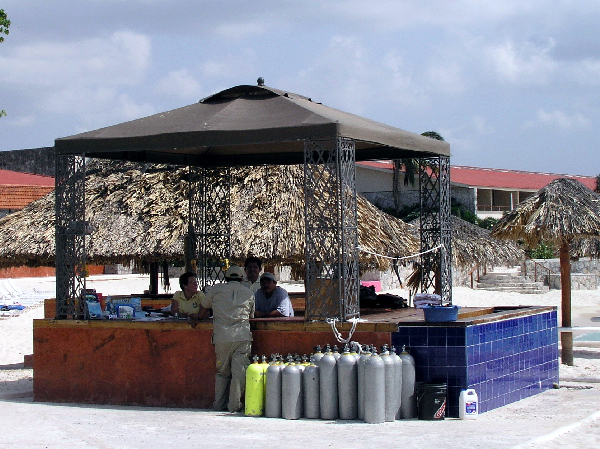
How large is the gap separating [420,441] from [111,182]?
9998 millimetres

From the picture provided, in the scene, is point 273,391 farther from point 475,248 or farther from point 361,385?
point 475,248

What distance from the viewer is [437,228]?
12.4m

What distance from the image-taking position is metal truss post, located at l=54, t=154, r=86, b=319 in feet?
35.4

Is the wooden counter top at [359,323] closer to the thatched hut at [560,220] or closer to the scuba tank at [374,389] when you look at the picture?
the scuba tank at [374,389]

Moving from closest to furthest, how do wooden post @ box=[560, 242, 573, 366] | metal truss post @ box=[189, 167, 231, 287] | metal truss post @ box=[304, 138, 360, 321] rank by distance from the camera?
1. metal truss post @ box=[304, 138, 360, 321]
2. metal truss post @ box=[189, 167, 231, 287]
3. wooden post @ box=[560, 242, 573, 366]

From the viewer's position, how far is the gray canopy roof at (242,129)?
977 cm

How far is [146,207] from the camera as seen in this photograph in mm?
15648

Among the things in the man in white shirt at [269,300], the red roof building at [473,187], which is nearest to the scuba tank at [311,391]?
the man in white shirt at [269,300]

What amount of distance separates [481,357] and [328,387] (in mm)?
1620

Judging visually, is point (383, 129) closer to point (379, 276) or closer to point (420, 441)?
point (420, 441)

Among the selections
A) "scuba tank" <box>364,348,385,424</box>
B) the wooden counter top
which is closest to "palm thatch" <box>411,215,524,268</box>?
the wooden counter top

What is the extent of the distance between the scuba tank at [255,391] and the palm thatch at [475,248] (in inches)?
449

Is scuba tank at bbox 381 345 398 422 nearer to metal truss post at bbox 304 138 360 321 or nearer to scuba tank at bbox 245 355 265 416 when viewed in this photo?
metal truss post at bbox 304 138 360 321

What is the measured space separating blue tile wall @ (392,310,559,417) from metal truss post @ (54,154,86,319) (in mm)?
3764
